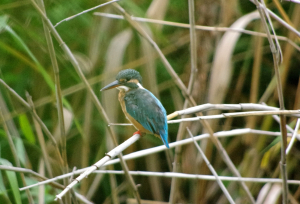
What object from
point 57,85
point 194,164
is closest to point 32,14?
point 57,85

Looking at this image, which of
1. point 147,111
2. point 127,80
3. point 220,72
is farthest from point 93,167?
point 220,72

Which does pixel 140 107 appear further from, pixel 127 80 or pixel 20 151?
pixel 20 151

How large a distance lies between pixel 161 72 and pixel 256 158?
0.85m

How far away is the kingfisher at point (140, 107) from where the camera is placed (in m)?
1.61

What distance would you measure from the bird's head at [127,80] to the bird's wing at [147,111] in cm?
5

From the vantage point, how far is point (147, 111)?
1.67m

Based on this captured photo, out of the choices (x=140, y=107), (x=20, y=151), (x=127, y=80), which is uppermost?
(x=127, y=80)

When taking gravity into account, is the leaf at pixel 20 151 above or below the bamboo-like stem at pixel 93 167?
below

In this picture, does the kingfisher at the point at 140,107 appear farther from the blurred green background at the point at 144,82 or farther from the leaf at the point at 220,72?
the leaf at the point at 220,72

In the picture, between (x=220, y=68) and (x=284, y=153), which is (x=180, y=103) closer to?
(x=220, y=68)

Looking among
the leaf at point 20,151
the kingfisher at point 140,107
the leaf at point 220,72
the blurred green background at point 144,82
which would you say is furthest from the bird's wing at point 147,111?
the leaf at point 20,151

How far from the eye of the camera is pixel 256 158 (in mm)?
2023

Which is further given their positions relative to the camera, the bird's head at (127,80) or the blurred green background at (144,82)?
the blurred green background at (144,82)

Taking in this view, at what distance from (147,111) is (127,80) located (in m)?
0.22
